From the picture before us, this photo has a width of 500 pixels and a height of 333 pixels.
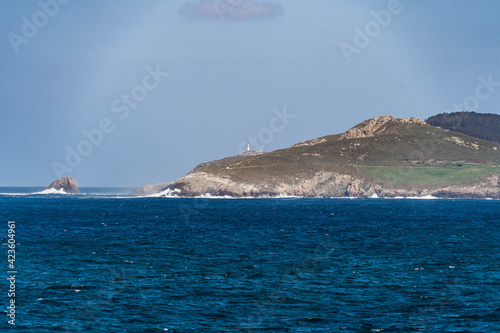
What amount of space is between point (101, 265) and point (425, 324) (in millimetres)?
33881

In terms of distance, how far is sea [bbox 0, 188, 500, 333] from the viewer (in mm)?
43094

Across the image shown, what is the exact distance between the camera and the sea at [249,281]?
4309 cm

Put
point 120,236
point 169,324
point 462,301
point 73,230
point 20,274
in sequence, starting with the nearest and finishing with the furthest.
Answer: point 169,324
point 462,301
point 20,274
point 120,236
point 73,230

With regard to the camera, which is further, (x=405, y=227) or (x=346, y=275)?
(x=405, y=227)

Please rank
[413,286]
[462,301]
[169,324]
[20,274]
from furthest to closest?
[20,274] < [413,286] < [462,301] < [169,324]

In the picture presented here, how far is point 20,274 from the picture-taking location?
57938 millimetres

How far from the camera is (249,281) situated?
5616 cm

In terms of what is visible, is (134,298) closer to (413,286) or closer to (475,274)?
(413,286)

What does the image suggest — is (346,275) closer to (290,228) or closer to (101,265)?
(101,265)

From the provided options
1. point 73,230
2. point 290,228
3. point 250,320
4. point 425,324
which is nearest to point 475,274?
point 425,324

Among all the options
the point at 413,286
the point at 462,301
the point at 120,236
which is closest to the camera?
the point at 462,301

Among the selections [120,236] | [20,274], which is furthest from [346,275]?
[120,236]

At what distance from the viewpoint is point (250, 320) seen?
43594 millimetres

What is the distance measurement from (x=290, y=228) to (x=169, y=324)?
214 feet
